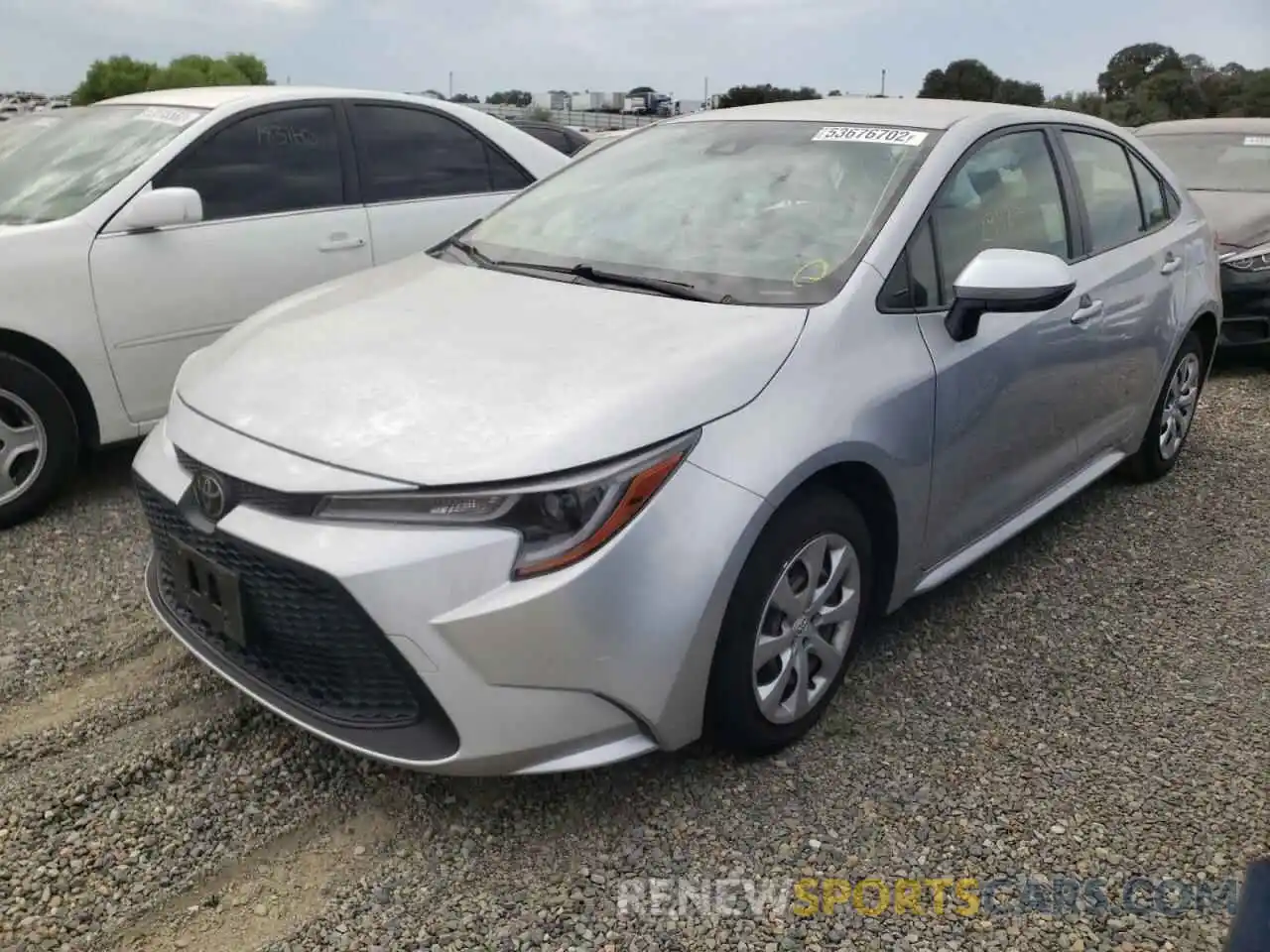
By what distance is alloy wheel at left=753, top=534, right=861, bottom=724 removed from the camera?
2.60m

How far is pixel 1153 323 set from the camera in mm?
4160

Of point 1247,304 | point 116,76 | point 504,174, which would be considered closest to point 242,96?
point 504,174

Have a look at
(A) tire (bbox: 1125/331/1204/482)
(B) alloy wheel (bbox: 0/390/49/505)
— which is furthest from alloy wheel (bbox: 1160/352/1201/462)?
(B) alloy wheel (bbox: 0/390/49/505)

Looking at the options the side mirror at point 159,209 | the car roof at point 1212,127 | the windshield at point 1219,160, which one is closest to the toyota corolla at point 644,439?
the side mirror at point 159,209

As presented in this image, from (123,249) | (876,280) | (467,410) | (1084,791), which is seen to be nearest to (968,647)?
(1084,791)

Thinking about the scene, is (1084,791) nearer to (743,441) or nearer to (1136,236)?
(743,441)

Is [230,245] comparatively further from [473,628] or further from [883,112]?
[473,628]

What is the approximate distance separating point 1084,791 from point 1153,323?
7.10 feet

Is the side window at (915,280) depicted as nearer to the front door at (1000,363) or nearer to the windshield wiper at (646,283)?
the front door at (1000,363)

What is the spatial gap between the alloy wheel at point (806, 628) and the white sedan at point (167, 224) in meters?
2.81

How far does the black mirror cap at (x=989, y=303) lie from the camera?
112 inches

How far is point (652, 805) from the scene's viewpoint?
102 inches

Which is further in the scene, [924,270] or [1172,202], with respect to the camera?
[1172,202]

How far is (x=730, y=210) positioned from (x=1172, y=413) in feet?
8.53
